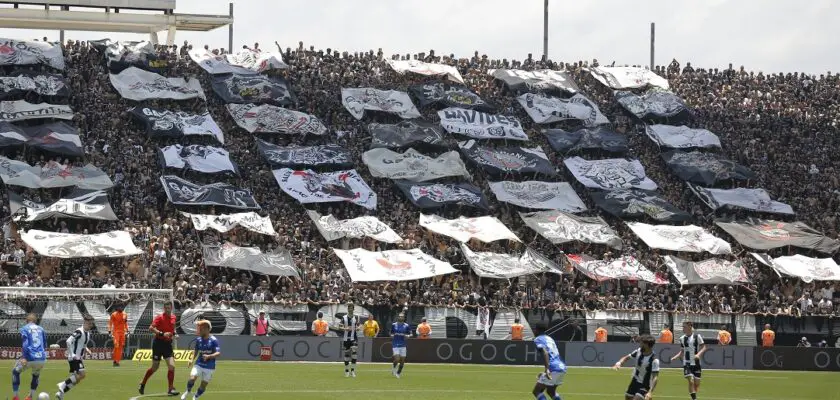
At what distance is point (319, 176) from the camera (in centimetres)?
7038

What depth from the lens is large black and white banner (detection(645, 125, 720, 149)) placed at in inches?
3127

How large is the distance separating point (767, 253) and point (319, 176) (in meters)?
24.5

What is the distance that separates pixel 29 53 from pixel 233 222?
59.8ft

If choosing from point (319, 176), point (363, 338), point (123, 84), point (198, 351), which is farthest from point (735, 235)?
point (198, 351)

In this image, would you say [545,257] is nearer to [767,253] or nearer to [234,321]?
[767,253]

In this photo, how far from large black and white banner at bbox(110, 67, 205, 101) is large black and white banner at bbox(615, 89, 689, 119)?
26.6m

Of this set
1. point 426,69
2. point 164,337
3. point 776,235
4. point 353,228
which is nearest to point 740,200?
point 776,235

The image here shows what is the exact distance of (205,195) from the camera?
6594cm

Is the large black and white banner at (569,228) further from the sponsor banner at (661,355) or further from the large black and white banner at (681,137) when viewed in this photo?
the sponsor banner at (661,355)

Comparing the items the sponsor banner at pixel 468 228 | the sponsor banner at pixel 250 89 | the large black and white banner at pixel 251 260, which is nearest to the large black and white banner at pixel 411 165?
the sponsor banner at pixel 468 228

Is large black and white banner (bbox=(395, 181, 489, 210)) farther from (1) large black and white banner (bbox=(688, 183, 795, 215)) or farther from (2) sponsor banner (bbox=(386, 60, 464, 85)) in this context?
(1) large black and white banner (bbox=(688, 183, 795, 215))

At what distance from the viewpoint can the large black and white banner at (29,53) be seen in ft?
238

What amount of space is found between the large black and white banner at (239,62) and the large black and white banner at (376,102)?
4.65 m

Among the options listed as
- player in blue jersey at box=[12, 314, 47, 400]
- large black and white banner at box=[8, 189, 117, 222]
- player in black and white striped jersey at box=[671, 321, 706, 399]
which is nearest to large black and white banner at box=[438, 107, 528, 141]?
large black and white banner at box=[8, 189, 117, 222]
